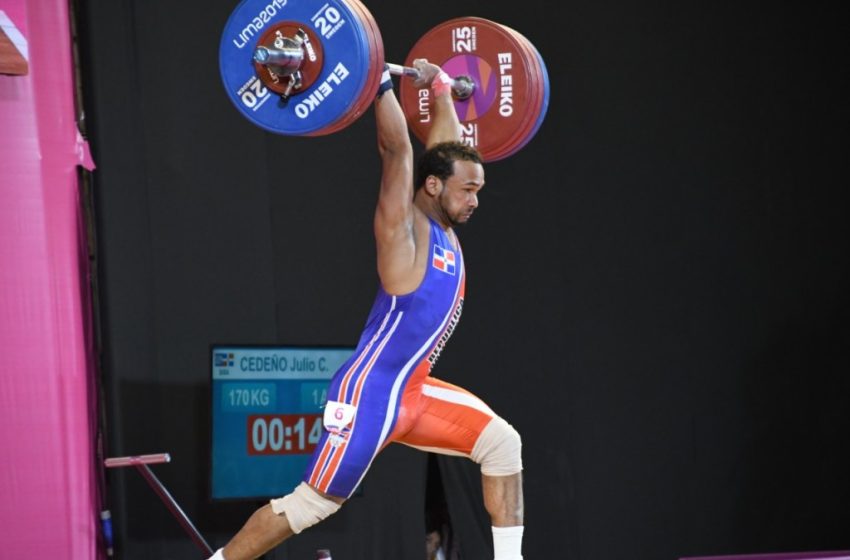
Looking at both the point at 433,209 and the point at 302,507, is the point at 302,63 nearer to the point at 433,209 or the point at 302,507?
the point at 433,209

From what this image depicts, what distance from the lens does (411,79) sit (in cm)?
410

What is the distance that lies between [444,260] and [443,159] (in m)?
0.33

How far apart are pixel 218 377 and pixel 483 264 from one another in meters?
1.52

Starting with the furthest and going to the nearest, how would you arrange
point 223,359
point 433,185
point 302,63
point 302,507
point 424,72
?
point 223,359 < point 424,72 < point 433,185 < point 302,63 < point 302,507

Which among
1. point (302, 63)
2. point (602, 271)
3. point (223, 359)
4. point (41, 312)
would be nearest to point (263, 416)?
point (223, 359)

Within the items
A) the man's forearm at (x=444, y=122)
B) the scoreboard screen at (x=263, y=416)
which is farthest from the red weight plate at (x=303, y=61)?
the scoreboard screen at (x=263, y=416)

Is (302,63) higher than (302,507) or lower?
higher

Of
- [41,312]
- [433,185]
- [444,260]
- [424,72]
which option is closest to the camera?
[444,260]

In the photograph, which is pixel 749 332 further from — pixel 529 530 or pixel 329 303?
pixel 329 303

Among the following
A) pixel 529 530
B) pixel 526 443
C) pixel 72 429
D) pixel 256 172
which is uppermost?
pixel 256 172

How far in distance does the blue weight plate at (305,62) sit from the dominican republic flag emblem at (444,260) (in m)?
0.49

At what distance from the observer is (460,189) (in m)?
3.65

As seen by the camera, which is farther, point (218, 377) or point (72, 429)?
point (218, 377)

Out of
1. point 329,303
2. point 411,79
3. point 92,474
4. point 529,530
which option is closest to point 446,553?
point 529,530
